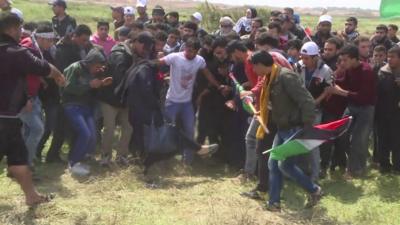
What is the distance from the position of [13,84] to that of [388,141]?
15.9ft

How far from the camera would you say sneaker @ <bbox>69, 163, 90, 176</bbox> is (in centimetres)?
730

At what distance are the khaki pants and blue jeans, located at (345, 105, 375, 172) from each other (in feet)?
9.55

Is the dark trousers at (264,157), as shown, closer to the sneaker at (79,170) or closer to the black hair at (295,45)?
the black hair at (295,45)

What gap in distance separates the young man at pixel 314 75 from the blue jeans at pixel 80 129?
274 cm

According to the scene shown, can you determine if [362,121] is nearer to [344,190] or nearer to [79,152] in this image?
[344,190]

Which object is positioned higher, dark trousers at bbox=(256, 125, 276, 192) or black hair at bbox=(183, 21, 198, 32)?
black hair at bbox=(183, 21, 198, 32)

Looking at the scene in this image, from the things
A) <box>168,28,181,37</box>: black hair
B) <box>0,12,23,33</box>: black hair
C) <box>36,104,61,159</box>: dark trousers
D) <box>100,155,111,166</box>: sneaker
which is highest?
<box>0,12,23,33</box>: black hair

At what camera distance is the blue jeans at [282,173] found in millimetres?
5961

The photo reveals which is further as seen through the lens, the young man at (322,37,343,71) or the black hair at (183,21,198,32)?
the black hair at (183,21,198,32)

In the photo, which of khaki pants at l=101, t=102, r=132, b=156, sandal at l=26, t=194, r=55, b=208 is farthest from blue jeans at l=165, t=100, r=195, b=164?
sandal at l=26, t=194, r=55, b=208

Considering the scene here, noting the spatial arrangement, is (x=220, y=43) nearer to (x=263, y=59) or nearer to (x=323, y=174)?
(x=263, y=59)

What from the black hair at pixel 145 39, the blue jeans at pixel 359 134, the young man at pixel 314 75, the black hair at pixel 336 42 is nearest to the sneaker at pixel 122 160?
the black hair at pixel 145 39

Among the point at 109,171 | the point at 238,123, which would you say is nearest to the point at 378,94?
the point at 238,123

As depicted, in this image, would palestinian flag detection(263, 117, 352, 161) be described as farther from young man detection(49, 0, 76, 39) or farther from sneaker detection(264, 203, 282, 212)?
young man detection(49, 0, 76, 39)
